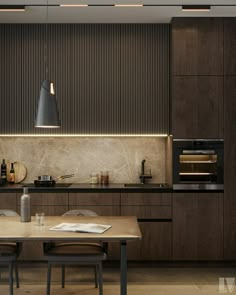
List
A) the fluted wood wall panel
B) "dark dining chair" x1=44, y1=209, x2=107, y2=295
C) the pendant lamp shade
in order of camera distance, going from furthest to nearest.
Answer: the fluted wood wall panel < "dark dining chair" x1=44, y1=209, x2=107, y2=295 < the pendant lamp shade

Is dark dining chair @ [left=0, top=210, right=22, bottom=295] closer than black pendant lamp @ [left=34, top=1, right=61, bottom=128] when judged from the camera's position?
No

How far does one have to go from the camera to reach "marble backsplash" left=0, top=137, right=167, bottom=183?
237 inches

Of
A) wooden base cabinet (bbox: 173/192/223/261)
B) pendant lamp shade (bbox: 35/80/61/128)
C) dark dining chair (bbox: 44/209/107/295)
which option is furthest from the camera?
wooden base cabinet (bbox: 173/192/223/261)

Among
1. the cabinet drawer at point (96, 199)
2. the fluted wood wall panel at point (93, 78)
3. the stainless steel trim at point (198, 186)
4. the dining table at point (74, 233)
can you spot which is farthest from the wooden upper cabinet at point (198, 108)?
the dining table at point (74, 233)

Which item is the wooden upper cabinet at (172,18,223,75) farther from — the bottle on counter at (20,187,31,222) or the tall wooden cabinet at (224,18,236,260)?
the bottle on counter at (20,187,31,222)

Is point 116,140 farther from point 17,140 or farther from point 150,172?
point 17,140

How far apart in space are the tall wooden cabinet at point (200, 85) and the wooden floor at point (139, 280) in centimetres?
148

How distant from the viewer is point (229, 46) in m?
5.42

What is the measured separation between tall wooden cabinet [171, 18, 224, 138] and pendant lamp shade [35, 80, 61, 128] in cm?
192

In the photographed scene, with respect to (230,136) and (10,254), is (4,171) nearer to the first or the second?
(10,254)

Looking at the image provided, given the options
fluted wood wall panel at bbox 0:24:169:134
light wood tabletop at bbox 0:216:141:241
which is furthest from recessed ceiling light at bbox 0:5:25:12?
light wood tabletop at bbox 0:216:141:241

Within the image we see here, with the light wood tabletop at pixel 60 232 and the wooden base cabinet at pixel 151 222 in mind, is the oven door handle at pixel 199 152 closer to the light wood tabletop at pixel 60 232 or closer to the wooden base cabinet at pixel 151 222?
the wooden base cabinet at pixel 151 222

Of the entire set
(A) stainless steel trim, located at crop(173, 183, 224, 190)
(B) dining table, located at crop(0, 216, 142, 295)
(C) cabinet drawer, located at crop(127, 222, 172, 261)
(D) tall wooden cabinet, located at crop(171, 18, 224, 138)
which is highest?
(D) tall wooden cabinet, located at crop(171, 18, 224, 138)

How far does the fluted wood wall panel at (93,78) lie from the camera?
18.7 feet
